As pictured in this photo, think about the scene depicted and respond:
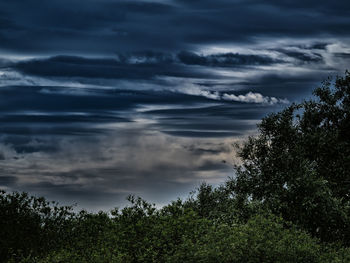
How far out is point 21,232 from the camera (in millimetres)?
24172

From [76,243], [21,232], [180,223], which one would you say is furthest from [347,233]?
[21,232]

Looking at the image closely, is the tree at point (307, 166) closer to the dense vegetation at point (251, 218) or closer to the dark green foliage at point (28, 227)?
the dense vegetation at point (251, 218)

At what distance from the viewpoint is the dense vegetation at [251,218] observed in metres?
19.6

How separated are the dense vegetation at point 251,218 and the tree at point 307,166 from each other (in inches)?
2.4

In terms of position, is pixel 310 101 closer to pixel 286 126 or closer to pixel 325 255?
pixel 286 126

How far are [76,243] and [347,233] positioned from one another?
16.2 meters

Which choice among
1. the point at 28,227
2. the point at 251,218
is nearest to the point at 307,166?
the point at 251,218

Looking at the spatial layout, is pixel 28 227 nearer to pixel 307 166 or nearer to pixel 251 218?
pixel 251 218

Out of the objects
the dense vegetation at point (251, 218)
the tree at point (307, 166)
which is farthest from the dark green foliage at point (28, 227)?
the tree at point (307, 166)

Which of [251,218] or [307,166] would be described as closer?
[251,218]

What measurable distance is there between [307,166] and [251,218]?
9.80 metres

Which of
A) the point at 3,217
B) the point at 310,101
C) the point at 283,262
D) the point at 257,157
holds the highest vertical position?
the point at 310,101

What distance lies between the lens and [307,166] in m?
31.0

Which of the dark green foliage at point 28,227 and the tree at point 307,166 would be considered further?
the tree at point 307,166
